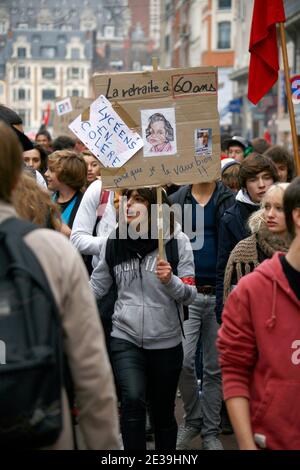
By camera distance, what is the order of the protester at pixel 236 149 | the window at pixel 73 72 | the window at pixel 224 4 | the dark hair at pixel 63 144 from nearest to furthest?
the protester at pixel 236 149, the dark hair at pixel 63 144, the window at pixel 224 4, the window at pixel 73 72

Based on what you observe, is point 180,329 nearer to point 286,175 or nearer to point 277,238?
point 277,238

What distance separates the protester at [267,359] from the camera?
4.14 meters

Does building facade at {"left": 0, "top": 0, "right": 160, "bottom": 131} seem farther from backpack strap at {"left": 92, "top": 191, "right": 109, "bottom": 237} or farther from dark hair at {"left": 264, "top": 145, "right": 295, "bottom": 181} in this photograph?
backpack strap at {"left": 92, "top": 191, "right": 109, "bottom": 237}

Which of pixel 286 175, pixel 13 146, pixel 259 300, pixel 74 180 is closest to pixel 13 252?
pixel 13 146

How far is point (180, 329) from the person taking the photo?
657 centimetres

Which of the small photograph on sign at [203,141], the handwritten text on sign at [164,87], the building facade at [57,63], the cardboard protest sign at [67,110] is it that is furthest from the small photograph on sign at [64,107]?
the building facade at [57,63]

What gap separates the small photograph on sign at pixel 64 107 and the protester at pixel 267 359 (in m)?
15.2

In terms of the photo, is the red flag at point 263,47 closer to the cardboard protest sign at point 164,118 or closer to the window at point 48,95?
the cardboard protest sign at point 164,118

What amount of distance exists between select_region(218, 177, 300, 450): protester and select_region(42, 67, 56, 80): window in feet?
527

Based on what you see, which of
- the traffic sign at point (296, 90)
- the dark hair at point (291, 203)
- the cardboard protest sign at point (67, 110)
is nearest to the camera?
the dark hair at point (291, 203)

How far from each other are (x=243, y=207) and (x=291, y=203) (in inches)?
130

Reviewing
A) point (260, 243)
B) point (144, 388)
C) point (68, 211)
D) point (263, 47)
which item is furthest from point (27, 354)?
point (68, 211)

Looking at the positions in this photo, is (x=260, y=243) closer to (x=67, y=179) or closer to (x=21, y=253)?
(x=67, y=179)

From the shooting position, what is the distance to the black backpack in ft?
11.0
